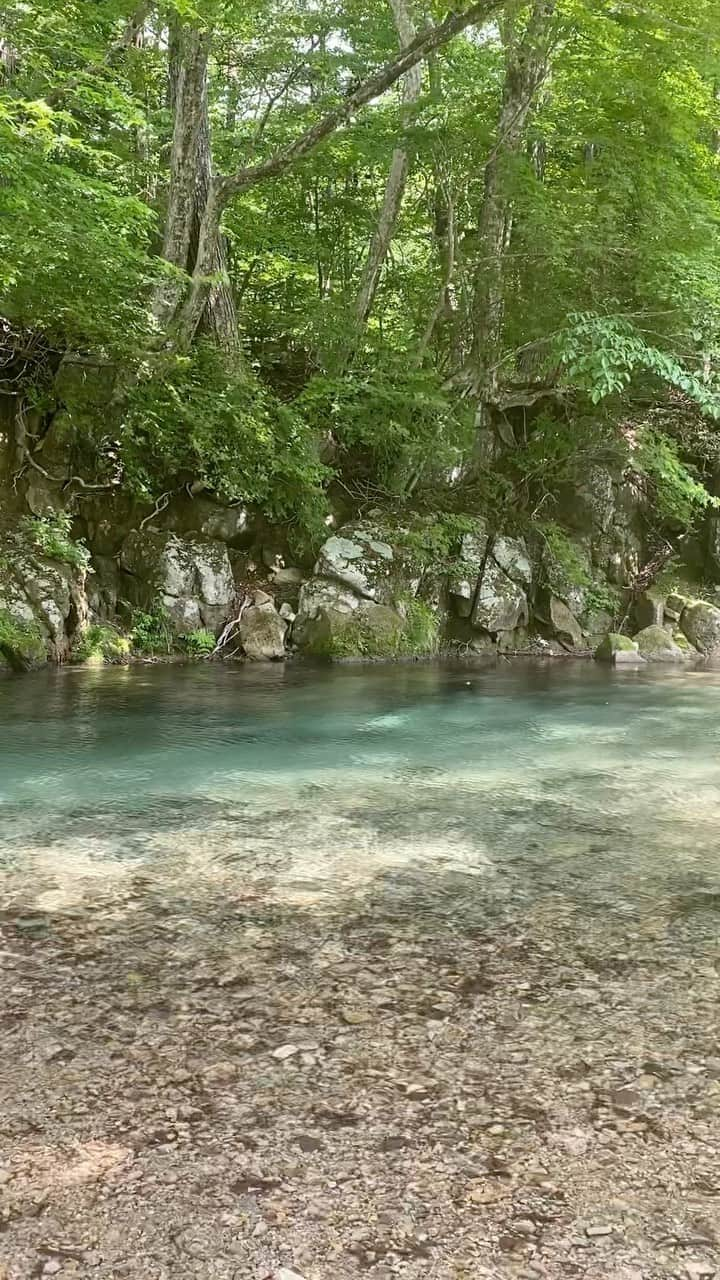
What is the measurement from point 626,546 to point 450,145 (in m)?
7.85

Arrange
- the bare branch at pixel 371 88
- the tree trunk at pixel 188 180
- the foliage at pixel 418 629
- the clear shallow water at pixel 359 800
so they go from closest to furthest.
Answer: the clear shallow water at pixel 359 800, the bare branch at pixel 371 88, the tree trunk at pixel 188 180, the foliage at pixel 418 629

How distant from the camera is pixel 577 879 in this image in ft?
12.2

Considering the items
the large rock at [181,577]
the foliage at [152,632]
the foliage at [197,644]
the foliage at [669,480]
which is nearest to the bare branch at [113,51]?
the large rock at [181,577]

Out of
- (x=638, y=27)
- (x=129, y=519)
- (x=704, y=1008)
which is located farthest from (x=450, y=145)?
(x=704, y=1008)

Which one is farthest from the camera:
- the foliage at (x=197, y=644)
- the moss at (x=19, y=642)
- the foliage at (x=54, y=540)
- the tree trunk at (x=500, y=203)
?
the tree trunk at (x=500, y=203)

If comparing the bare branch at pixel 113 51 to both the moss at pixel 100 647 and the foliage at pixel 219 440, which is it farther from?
the moss at pixel 100 647

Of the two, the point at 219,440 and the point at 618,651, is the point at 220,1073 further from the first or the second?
the point at 618,651

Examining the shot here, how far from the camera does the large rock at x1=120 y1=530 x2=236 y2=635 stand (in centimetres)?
1295

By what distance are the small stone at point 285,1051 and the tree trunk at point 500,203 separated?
14.0m

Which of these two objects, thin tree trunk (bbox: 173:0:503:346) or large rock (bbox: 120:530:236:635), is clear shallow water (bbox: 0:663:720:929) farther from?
thin tree trunk (bbox: 173:0:503:346)

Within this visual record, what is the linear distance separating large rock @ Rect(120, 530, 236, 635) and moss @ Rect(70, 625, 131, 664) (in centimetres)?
90

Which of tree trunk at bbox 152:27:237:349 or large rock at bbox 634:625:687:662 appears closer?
tree trunk at bbox 152:27:237:349

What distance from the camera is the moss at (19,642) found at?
10.7m

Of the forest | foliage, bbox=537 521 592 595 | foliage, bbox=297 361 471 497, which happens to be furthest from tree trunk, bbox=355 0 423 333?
foliage, bbox=537 521 592 595
